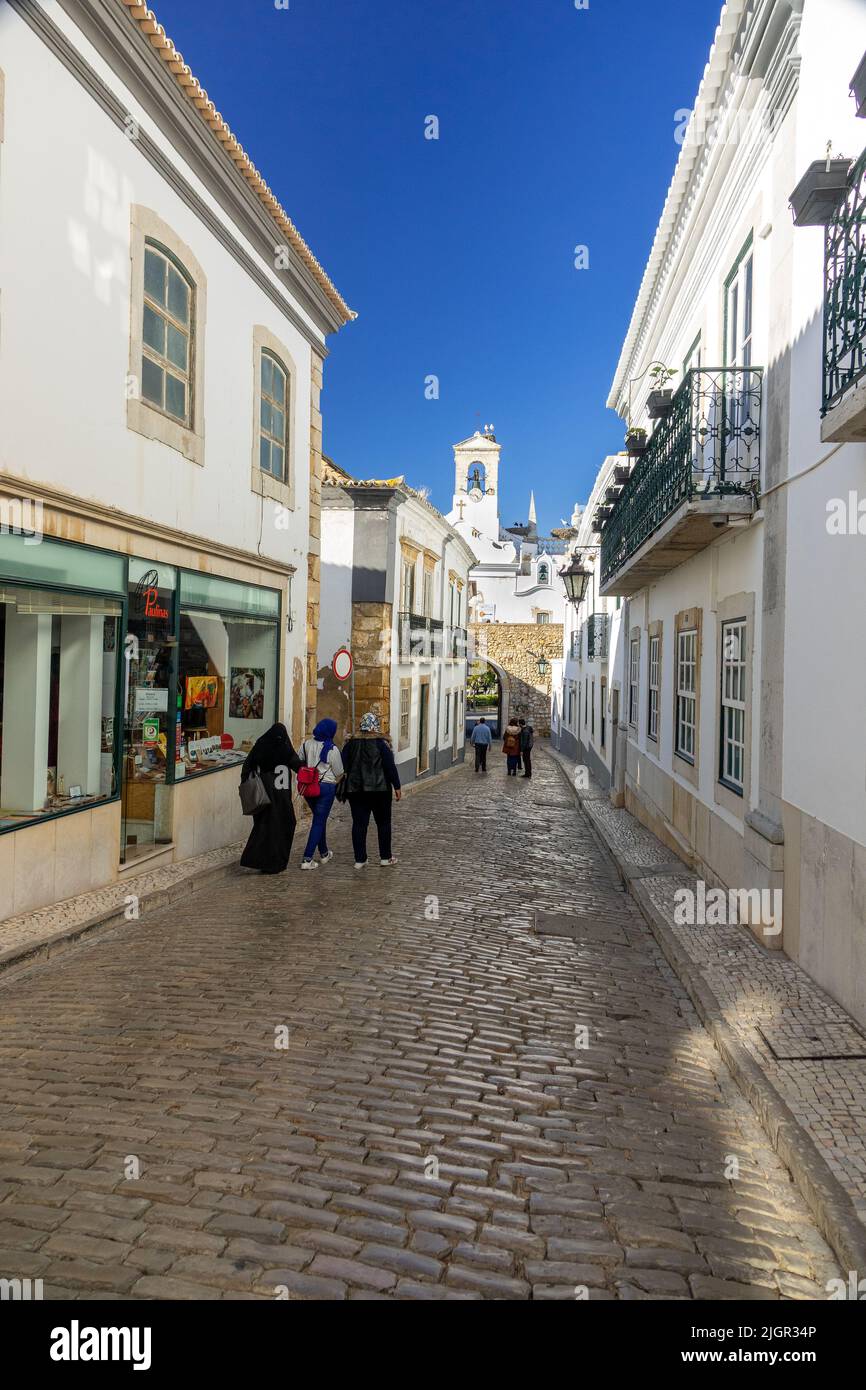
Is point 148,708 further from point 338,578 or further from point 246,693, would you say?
point 338,578

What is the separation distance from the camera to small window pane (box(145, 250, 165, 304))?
28.3 ft

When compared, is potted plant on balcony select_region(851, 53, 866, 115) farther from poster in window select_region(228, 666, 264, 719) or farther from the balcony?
poster in window select_region(228, 666, 264, 719)

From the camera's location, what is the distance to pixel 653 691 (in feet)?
45.8

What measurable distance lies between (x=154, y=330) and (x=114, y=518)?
220 cm

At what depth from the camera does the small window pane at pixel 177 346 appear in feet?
29.8

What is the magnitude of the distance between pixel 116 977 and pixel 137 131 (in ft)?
24.4

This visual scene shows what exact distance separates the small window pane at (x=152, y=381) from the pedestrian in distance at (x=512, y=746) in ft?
53.9

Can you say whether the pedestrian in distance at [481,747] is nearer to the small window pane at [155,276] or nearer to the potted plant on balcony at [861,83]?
the small window pane at [155,276]

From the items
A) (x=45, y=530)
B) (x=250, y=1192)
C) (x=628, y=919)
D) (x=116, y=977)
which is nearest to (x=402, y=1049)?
(x=250, y=1192)

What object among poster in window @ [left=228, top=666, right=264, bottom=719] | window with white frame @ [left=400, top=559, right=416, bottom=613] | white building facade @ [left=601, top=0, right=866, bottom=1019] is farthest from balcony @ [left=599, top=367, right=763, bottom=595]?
window with white frame @ [left=400, top=559, right=416, bottom=613]

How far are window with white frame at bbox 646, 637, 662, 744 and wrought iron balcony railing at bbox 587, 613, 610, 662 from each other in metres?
6.74

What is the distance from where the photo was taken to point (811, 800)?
6188mm

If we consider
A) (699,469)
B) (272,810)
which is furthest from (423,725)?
(699,469)
